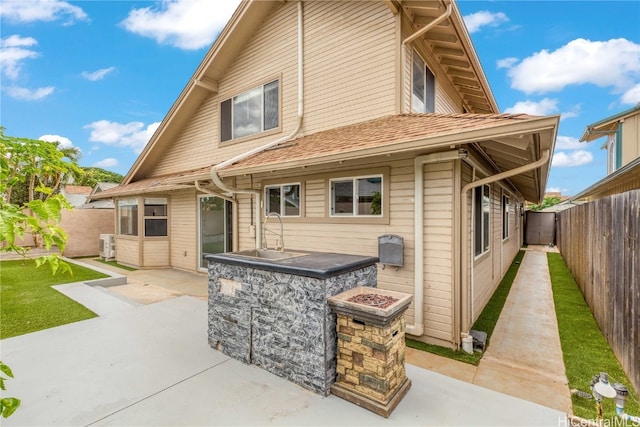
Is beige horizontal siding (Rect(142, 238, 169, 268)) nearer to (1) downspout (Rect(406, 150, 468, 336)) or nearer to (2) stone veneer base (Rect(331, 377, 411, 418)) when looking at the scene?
(1) downspout (Rect(406, 150, 468, 336))

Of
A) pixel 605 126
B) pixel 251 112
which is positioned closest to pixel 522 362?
pixel 251 112

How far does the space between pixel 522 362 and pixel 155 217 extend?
971 centimetres

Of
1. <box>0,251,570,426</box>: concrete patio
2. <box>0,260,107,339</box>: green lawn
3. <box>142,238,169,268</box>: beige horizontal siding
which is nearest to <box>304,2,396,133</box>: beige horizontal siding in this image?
<box>0,251,570,426</box>: concrete patio

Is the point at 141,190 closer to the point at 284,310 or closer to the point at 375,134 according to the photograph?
the point at 375,134

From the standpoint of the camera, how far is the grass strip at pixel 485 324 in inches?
151

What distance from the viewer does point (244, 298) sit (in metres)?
3.51

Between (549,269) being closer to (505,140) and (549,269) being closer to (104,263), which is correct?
(505,140)

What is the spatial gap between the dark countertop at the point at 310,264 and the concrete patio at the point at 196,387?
1113mm

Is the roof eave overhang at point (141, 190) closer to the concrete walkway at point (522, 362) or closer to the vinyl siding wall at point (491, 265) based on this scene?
the vinyl siding wall at point (491, 265)

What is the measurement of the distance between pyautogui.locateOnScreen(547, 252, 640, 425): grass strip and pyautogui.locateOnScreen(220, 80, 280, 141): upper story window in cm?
633

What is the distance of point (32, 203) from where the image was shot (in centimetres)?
136

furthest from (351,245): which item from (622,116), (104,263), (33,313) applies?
(622,116)

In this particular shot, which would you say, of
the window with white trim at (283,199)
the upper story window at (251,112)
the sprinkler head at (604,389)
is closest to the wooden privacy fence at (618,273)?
the sprinkler head at (604,389)

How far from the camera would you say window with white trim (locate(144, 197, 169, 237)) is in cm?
959
